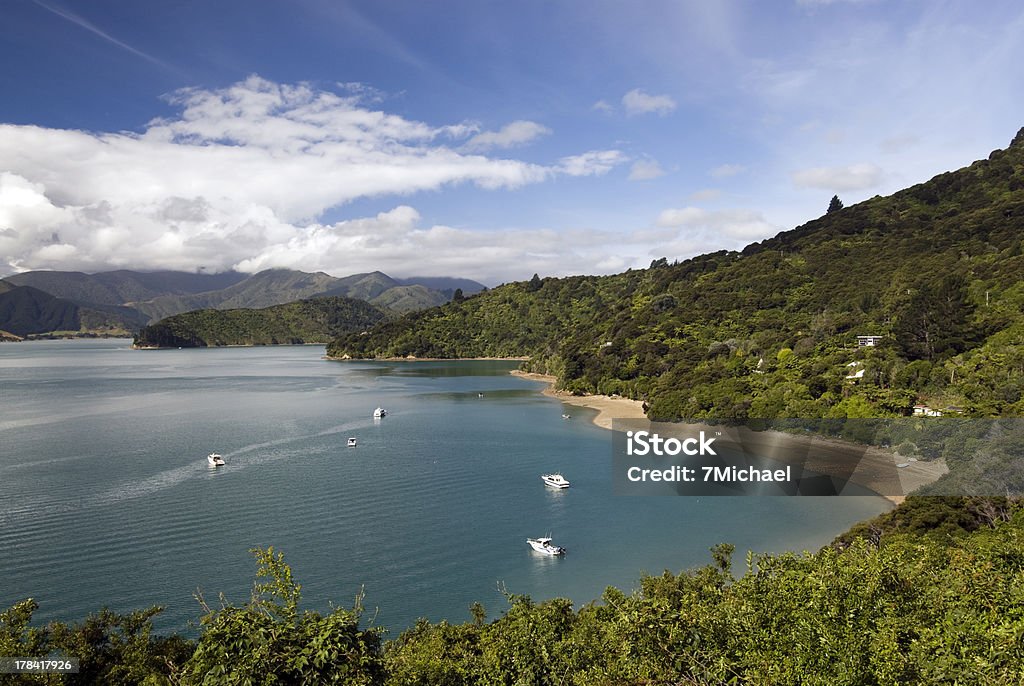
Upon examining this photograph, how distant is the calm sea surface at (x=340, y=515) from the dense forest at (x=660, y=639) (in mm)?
11073

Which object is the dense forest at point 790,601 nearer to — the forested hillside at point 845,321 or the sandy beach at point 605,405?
the forested hillside at point 845,321

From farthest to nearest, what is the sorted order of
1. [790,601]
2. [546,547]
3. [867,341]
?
[867,341], [546,547], [790,601]

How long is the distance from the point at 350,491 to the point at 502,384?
90.2 meters

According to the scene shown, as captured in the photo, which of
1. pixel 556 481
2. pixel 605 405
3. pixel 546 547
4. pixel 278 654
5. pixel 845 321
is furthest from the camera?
pixel 605 405

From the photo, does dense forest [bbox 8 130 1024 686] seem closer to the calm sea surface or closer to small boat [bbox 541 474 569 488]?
the calm sea surface

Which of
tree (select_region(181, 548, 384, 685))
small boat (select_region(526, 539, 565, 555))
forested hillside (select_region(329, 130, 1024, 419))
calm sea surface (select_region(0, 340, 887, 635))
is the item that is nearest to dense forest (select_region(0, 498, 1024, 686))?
tree (select_region(181, 548, 384, 685))

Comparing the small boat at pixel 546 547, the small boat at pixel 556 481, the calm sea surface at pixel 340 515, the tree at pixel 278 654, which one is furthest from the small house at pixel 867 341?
the tree at pixel 278 654

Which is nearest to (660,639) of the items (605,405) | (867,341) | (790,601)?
(790,601)

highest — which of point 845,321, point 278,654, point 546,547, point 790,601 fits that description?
point 845,321

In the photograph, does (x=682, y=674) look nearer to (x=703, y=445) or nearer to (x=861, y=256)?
(x=703, y=445)

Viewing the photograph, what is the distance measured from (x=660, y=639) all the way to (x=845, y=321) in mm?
90210

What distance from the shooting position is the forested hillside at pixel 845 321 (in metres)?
67.8

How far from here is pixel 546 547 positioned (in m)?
37.6

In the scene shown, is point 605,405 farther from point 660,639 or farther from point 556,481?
point 660,639
